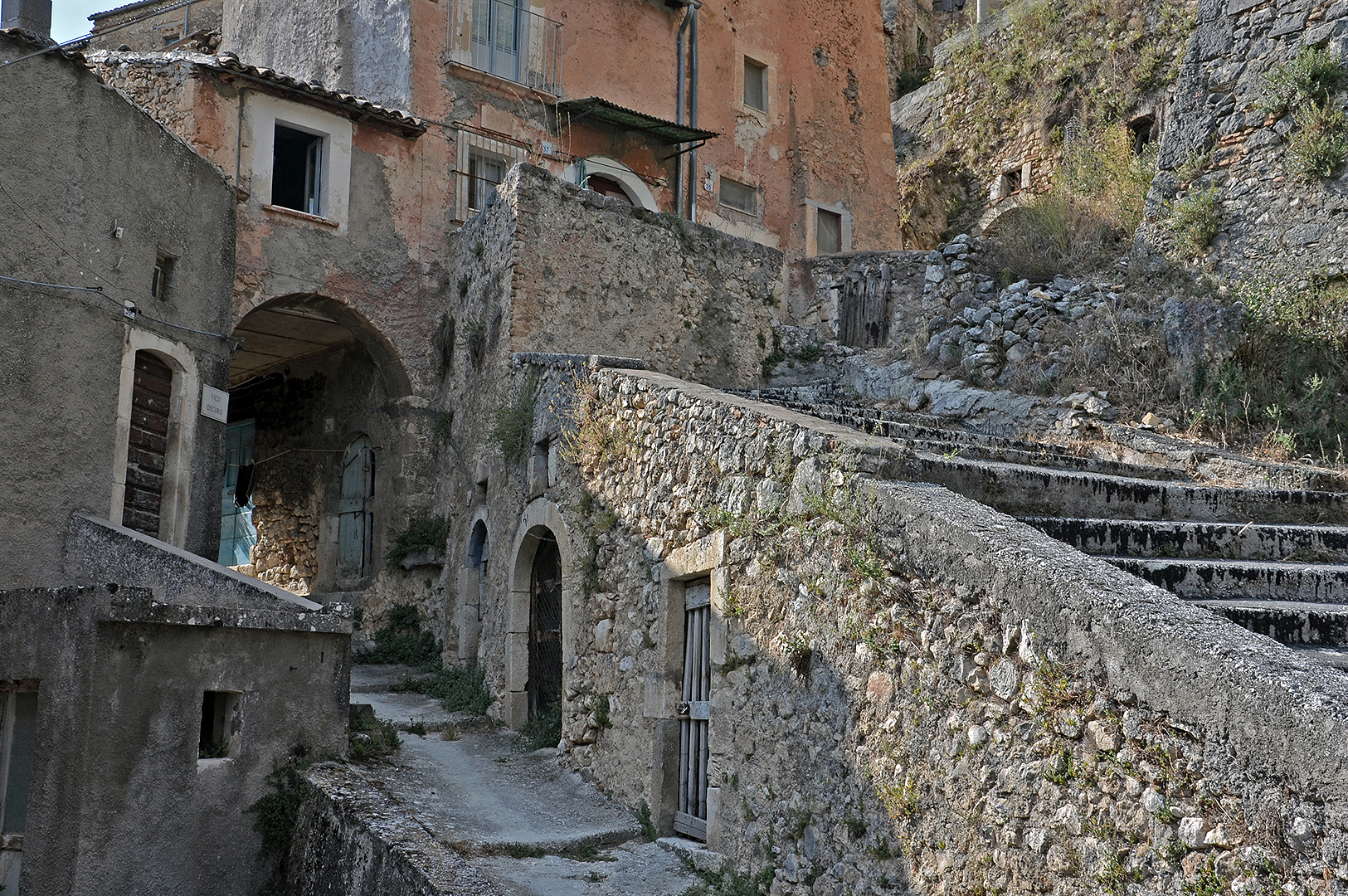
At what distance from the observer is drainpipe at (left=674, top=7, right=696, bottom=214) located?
638 inches

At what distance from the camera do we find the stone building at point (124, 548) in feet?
20.9

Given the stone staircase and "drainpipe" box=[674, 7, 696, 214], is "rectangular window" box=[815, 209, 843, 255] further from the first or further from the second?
the stone staircase

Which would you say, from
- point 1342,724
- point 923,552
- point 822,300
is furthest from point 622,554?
point 822,300

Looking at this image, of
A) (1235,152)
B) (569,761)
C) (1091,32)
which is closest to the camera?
(569,761)

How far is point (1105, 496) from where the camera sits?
5500 mm

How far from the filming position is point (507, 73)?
579 inches

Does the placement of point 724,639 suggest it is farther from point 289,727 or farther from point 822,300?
point 822,300

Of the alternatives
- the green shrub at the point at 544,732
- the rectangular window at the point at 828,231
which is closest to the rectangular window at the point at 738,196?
the rectangular window at the point at 828,231

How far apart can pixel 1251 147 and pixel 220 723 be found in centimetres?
1011

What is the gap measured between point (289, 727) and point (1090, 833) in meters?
5.10

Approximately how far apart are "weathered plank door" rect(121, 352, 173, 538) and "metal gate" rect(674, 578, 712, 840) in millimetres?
5137

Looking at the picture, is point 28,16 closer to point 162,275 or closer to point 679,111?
point 162,275

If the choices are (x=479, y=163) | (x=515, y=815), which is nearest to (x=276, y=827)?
Result: (x=515, y=815)

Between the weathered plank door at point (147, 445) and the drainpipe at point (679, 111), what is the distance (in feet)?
26.8
